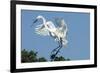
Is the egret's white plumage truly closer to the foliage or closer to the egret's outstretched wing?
the egret's outstretched wing

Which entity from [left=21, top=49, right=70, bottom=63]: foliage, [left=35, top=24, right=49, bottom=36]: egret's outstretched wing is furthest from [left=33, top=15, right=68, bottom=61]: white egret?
[left=21, top=49, right=70, bottom=63]: foliage

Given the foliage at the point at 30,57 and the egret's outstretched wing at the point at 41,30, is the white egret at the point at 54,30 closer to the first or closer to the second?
the egret's outstretched wing at the point at 41,30

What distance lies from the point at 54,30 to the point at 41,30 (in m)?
0.12

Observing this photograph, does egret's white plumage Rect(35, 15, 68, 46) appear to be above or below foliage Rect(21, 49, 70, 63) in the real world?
above

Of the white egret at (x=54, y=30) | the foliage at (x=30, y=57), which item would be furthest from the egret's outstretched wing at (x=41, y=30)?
the foliage at (x=30, y=57)

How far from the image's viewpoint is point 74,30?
196cm

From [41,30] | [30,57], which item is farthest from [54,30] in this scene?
[30,57]

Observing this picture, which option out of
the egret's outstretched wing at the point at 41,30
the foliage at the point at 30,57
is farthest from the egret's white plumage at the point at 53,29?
the foliage at the point at 30,57

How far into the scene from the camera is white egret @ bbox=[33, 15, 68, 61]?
185 cm

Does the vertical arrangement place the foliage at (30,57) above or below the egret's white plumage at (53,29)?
below

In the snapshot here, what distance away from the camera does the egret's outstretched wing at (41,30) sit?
185cm

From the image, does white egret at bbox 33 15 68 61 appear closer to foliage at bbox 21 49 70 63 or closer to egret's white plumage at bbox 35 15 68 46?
egret's white plumage at bbox 35 15 68 46

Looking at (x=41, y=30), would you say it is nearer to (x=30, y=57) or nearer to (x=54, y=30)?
(x=54, y=30)

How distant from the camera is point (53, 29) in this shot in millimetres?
1893
